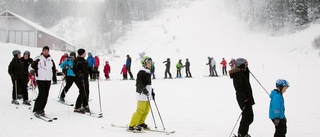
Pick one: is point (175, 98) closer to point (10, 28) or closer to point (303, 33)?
point (303, 33)

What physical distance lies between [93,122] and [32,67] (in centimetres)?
231

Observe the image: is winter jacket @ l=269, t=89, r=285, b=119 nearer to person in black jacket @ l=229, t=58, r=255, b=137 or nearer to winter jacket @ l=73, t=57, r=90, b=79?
person in black jacket @ l=229, t=58, r=255, b=137

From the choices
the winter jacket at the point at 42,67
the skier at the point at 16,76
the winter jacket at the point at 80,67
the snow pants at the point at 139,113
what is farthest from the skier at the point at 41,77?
the snow pants at the point at 139,113

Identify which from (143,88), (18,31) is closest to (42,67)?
(143,88)

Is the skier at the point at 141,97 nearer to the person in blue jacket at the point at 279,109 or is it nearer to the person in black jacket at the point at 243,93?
the person in black jacket at the point at 243,93

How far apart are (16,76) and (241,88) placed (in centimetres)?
762

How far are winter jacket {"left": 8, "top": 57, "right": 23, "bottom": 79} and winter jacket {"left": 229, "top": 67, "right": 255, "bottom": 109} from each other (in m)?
7.38

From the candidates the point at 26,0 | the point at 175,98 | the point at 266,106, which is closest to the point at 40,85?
the point at 175,98

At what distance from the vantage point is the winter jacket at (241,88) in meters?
5.54

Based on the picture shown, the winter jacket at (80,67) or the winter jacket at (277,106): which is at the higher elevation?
the winter jacket at (80,67)

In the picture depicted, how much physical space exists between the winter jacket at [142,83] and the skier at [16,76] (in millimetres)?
4919

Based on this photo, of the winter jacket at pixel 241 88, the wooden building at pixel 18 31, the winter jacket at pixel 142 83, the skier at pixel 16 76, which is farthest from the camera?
the wooden building at pixel 18 31

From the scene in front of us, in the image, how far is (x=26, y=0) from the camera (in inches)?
4281

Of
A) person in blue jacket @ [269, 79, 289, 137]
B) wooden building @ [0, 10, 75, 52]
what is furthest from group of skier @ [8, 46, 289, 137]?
wooden building @ [0, 10, 75, 52]
